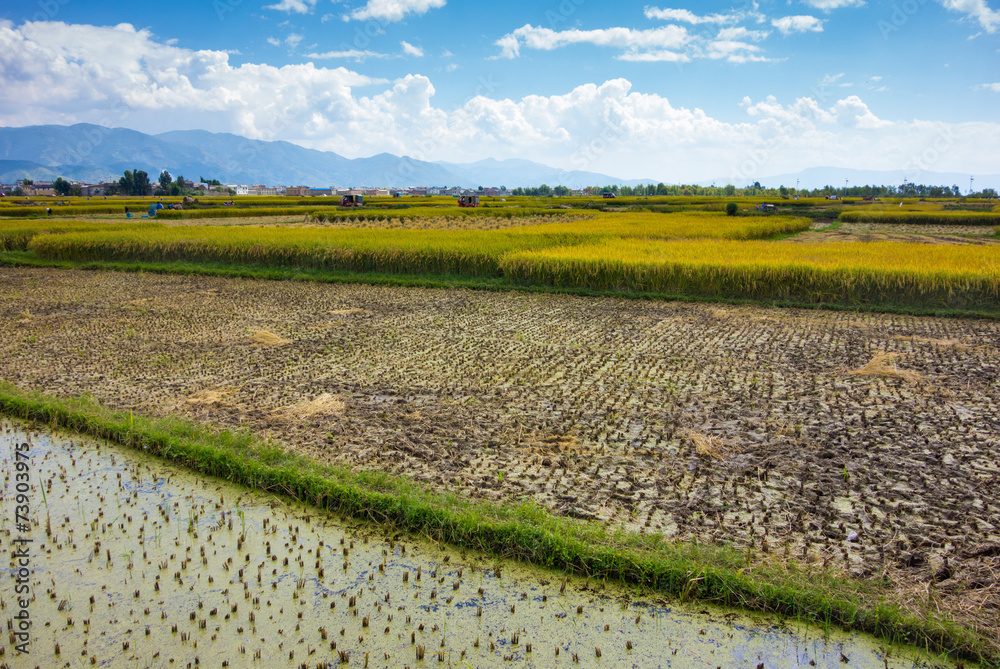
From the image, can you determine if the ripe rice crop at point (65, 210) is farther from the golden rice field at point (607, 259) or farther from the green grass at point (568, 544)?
the green grass at point (568, 544)

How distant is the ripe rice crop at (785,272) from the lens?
11.3m

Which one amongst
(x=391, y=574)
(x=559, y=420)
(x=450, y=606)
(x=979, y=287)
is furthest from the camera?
(x=979, y=287)

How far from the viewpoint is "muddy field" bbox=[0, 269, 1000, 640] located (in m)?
3.79

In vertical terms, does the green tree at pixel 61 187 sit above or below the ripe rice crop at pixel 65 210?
above

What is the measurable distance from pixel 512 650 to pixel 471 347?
18.7ft

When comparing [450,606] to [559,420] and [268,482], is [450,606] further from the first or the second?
[559,420]

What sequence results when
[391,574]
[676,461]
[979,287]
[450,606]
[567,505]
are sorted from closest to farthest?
1. [450,606]
2. [391,574]
3. [567,505]
4. [676,461]
5. [979,287]

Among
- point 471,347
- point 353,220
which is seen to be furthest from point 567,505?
point 353,220

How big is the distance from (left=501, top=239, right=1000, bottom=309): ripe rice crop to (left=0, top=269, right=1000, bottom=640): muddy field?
1261 mm

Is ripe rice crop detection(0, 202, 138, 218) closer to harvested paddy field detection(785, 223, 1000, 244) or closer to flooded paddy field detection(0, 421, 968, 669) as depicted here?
flooded paddy field detection(0, 421, 968, 669)

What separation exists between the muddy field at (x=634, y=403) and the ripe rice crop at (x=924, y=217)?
31.0 meters

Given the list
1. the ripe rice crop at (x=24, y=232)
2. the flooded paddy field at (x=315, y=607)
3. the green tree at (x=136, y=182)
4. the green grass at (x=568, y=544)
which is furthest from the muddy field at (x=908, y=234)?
the green tree at (x=136, y=182)

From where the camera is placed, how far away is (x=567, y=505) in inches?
156

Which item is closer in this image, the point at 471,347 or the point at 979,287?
the point at 471,347
